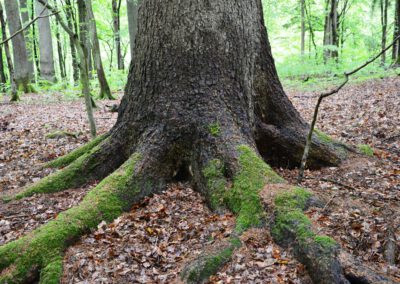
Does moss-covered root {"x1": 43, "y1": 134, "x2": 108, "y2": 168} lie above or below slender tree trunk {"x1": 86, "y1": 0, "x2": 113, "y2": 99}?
below

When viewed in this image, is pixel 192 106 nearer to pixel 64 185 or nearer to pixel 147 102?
pixel 147 102

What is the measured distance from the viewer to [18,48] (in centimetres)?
1599

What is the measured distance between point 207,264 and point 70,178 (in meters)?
2.77

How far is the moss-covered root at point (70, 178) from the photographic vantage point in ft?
16.6

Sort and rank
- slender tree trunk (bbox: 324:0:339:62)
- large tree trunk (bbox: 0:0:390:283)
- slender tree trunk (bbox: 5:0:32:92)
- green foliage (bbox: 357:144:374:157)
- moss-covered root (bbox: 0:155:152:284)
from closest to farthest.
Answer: moss-covered root (bbox: 0:155:152:284), large tree trunk (bbox: 0:0:390:283), green foliage (bbox: 357:144:374:157), slender tree trunk (bbox: 5:0:32:92), slender tree trunk (bbox: 324:0:339:62)

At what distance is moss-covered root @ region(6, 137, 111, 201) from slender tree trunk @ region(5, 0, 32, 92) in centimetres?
1272

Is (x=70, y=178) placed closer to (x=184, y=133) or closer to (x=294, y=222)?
(x=184, y=133)

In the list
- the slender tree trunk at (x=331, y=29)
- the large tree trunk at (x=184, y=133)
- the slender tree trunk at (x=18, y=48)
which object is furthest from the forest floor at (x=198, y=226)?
the slender tree trunk at (x=331, y=29)

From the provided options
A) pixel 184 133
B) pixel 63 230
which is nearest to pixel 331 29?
pixel 184 133

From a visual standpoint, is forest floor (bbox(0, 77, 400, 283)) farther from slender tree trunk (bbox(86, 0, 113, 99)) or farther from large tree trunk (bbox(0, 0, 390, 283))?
slender tree trunk (bbox(86, 0, 113, 99))

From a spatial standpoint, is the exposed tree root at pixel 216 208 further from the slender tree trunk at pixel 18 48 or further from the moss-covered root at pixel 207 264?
the slender tree trunk at pixel 18 48

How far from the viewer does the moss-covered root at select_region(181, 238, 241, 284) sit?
3309 millimetres

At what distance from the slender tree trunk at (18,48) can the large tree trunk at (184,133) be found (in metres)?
13.0

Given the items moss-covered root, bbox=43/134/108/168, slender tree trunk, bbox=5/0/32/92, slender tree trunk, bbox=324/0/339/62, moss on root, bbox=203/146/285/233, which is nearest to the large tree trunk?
moss on root, bbox=203/146/285/233
